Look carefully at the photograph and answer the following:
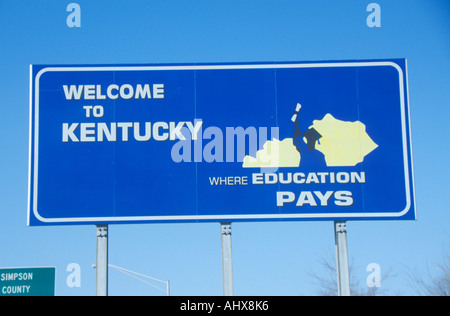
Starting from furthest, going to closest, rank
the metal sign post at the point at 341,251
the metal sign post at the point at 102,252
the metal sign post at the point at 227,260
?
1. the metal sign post at the point at 341,251
2. the metal sign post at the point at 102,252
3. the metal sign post at the point at 227,260

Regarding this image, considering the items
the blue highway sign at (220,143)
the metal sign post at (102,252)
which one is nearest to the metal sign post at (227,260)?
the blue highway sign at (220,143)

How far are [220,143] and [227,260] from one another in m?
2.64

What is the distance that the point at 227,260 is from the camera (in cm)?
1655

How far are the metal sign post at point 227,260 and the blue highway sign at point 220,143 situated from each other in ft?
0.91

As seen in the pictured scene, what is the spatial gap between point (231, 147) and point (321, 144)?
2.08 metres

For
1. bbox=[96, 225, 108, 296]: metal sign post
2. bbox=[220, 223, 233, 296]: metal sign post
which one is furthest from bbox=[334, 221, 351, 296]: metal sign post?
bbox=[96, 225, 108, 296]: metal sign post

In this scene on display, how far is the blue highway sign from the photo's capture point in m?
16.8

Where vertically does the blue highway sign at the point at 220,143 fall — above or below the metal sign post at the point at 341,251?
above

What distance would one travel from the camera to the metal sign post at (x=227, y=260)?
16.4 meters

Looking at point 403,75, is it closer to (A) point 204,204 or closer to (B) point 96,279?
(A) point 204,204

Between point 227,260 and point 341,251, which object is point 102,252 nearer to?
point 227,260

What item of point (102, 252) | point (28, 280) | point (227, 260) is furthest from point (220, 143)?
point (28, 280)

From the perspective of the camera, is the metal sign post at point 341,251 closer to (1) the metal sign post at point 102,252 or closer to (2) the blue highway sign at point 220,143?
(2) the blue highway sign at point 220,143
